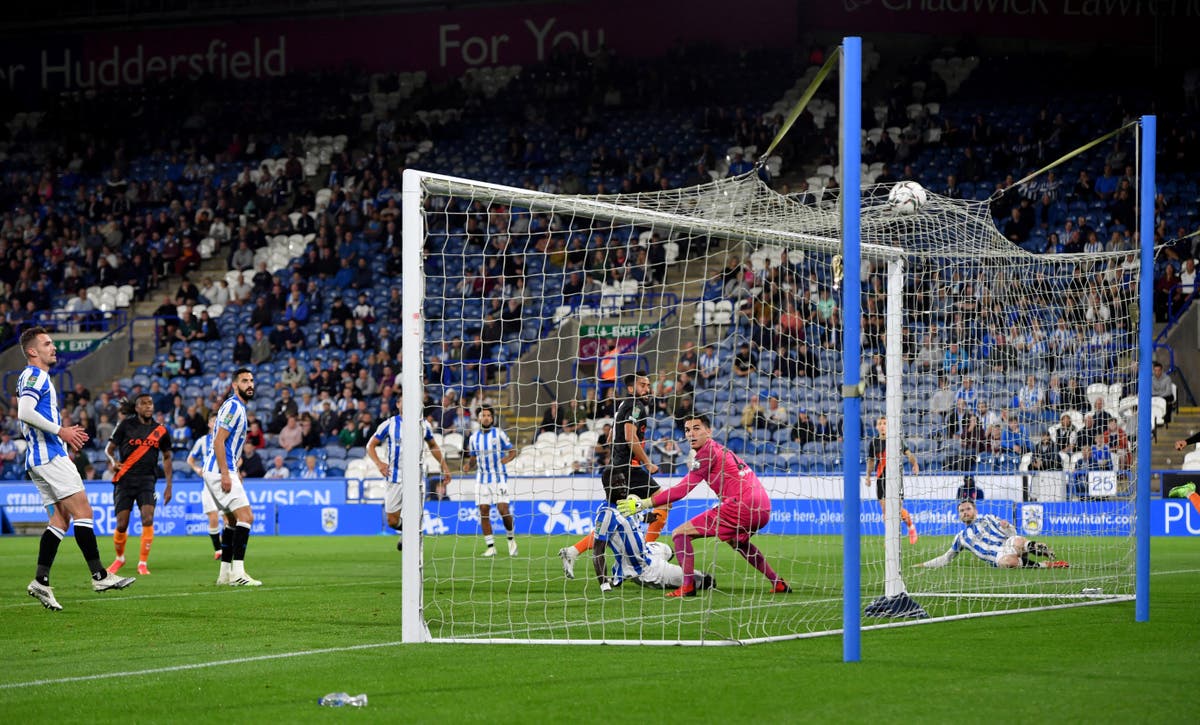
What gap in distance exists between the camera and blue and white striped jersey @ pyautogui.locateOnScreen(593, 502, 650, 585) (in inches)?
506

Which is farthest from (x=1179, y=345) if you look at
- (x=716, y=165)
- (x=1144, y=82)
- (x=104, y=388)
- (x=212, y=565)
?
(x=104, y=388)

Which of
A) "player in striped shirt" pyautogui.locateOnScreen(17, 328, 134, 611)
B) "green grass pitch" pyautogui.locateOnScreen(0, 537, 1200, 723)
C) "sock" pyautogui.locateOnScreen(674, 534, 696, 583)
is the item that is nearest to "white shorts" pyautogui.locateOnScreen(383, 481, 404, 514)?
"green grass pitch" pyautogui.locateOnScreen(0, 537, 1200, 723)

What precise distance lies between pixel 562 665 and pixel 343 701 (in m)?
1.70

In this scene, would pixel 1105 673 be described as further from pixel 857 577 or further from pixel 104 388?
pixel 104 388

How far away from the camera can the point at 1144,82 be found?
31.3 meters

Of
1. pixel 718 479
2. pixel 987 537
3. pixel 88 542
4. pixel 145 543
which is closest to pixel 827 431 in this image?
pixel 987 537

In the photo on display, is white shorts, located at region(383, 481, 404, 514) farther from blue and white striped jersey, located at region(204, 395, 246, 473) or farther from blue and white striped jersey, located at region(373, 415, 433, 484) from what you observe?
blue and white striped jersey, located at region(204, 395, 246, 473)

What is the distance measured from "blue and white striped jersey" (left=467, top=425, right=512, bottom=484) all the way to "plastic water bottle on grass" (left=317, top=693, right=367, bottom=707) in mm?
11435

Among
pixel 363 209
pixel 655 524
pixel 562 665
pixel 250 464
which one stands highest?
pixel 363 209

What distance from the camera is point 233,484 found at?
14398 mm

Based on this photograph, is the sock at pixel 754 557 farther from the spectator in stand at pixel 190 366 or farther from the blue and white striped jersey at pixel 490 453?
the spectator in stand at pixel 190 366

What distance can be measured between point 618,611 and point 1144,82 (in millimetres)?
24945

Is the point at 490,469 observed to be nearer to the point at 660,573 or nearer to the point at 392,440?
the point at 392,440

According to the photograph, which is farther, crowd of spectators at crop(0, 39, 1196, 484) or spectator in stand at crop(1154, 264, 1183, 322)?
crowd of spectators at crop(0, 39, 1196, 484)
